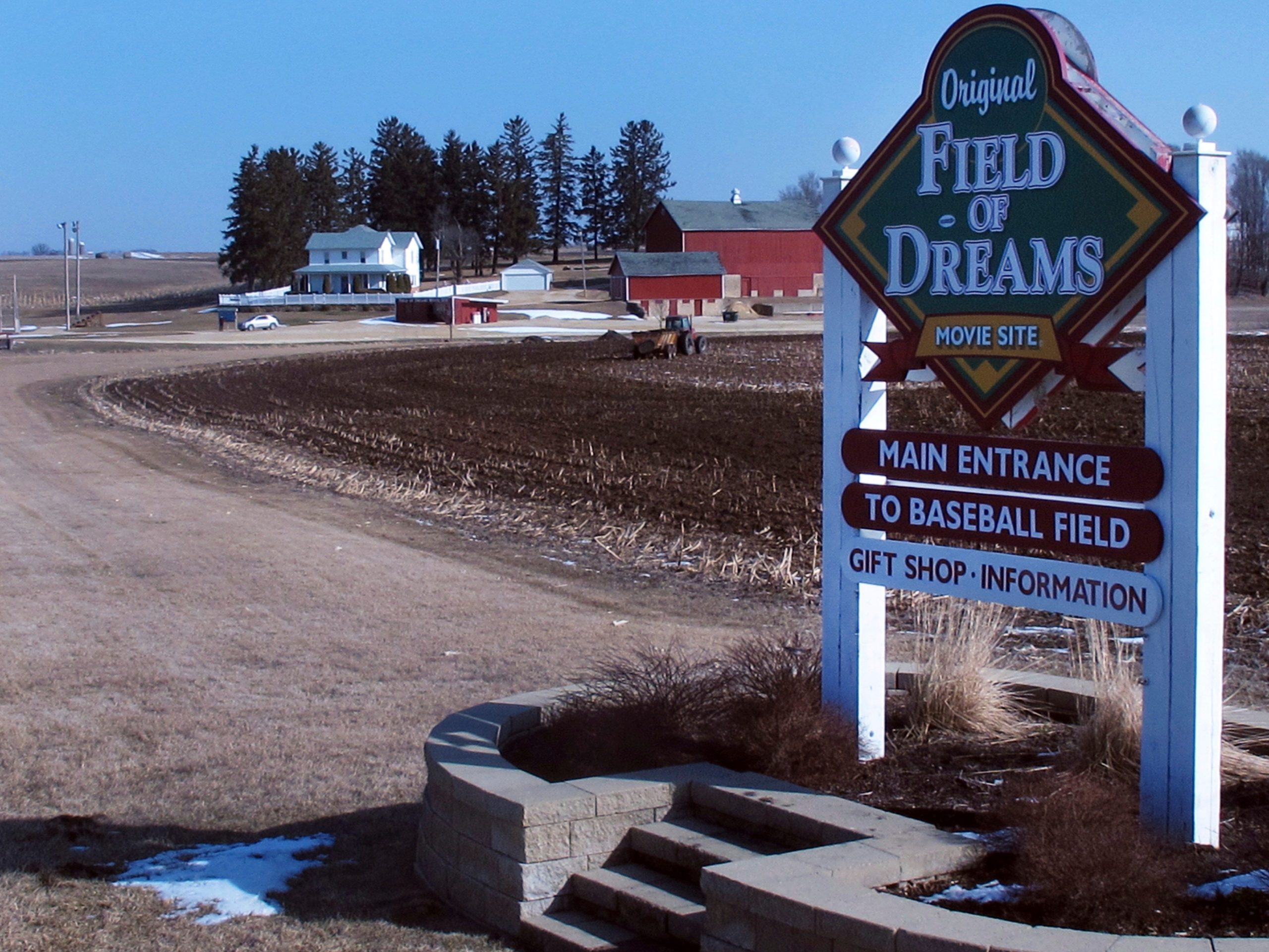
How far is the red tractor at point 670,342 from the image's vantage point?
4338cm

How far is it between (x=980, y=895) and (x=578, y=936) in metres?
1.39

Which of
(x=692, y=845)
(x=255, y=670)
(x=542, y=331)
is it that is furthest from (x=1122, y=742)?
(x=542, y=331)

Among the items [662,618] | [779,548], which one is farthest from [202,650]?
[779,548]

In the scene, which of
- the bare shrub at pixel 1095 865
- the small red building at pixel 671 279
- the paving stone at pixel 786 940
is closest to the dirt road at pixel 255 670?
the paving stone at pixel 786 940

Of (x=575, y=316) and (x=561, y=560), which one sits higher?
(x=575, y=316)

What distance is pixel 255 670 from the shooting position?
Result: 367 inches

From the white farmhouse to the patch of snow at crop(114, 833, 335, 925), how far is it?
104 metres

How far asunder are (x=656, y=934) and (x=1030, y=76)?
11.2 feet

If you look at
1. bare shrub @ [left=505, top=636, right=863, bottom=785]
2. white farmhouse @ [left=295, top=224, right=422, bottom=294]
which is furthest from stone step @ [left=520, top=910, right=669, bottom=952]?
white farmhouse @ [left=295, top=224, right=422, bottom=294]

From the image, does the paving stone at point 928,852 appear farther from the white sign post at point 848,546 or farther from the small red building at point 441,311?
the small red building at point 441,311

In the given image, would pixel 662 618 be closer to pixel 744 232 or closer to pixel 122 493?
pixel 122 493

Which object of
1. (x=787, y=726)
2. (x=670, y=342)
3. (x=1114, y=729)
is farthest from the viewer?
(x=670, y=342)

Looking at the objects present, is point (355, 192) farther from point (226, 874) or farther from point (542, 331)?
point (226, 874)

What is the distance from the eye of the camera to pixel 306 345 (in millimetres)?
60938
